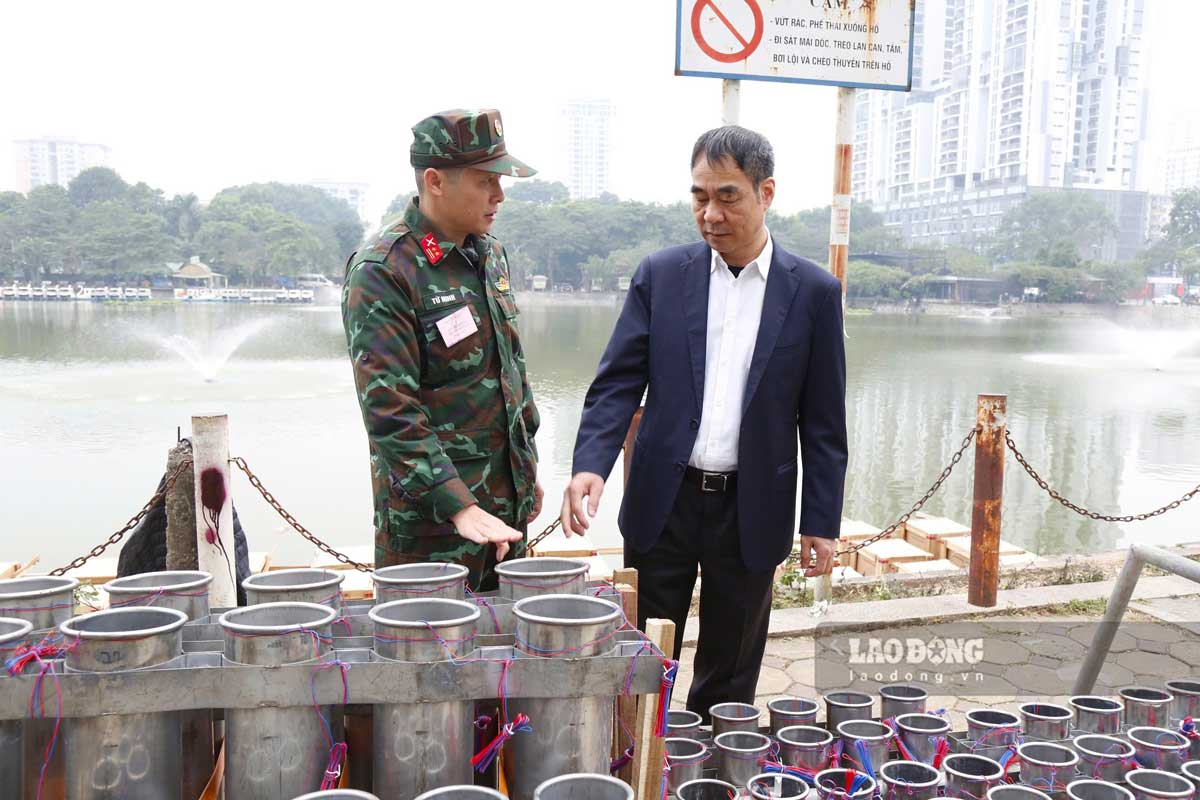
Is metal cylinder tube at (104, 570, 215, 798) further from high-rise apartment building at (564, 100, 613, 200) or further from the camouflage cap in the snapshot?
high-rise apartment building at (564, 100, 613, 200)

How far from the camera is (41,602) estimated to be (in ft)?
5.52

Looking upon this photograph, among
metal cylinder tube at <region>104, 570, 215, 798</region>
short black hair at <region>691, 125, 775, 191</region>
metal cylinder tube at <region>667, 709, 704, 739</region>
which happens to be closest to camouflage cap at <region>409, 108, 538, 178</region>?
short black hair at <region>691, 125, 775, 191</region>

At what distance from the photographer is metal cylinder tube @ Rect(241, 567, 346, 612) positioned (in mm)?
1744

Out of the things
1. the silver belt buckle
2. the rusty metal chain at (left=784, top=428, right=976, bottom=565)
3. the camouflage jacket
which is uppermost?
the camouflage jacket

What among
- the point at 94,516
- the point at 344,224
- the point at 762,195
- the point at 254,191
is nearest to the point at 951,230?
the point at 344,224

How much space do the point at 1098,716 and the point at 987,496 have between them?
2407 mm

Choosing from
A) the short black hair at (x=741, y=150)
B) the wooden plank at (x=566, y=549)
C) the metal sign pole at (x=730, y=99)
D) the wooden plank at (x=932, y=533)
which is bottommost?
the wooden plank at (x=932, y=533)

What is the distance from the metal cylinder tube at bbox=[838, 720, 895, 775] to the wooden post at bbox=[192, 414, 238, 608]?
2.43 m

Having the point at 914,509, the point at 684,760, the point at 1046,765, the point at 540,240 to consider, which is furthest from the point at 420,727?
the point at 540,240

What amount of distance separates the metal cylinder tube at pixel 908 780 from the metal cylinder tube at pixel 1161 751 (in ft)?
1.77

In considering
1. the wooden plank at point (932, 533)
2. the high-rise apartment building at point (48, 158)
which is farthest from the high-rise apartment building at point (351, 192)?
the wooden plank at point (932, 533)

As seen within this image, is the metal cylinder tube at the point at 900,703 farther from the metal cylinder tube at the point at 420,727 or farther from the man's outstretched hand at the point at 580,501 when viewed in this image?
the metal cylinder tube at the point at 420,727

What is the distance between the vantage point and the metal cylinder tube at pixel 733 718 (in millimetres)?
2379

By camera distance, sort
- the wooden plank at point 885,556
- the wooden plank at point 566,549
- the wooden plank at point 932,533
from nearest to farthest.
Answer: the wooden plank at point 566,549 < the wooden plank at point 885,556 < the wooden plank at point 932,533
